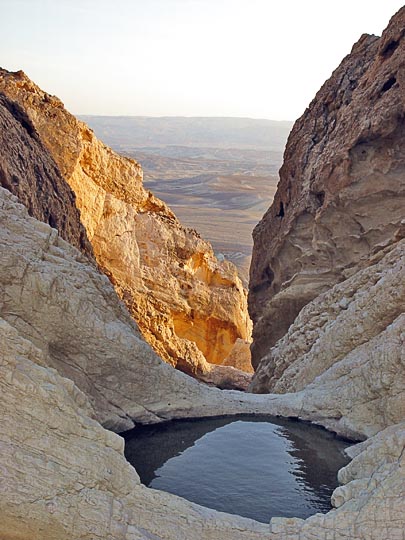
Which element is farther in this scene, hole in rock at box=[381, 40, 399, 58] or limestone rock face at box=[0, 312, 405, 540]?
hole in rock at box=[381, 40, 399, 58]

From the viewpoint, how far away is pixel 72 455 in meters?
7.87

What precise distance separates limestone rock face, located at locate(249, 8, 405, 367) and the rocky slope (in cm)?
771

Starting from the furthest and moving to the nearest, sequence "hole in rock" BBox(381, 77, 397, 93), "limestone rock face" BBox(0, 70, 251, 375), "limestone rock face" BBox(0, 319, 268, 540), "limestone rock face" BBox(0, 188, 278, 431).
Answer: "limestone rock face" BBox(0, 70, 251, 375) → "hole in rock" BBox(381, 77, 397, 93) → "limestone rock face" BBox(0, 188, 278, 431) → "limestone rock face" BBox(0, 319, 268, 540)

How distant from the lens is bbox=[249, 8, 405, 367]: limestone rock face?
1733 centimetres

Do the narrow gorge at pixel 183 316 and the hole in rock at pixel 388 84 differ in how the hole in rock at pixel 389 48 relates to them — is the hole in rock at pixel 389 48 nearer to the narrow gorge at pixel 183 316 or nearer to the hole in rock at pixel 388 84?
the narrow gorge at pixel 183 316

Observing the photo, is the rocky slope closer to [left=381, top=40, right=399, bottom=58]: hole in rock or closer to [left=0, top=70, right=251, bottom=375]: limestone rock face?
[left=0, top=70, right=251, bottom=375]: limestone rock face

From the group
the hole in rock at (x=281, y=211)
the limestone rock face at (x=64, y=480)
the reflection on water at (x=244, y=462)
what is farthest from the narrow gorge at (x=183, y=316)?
the reflection on water at (x=244, y=462)

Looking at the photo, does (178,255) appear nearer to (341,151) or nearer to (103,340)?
(341,151)

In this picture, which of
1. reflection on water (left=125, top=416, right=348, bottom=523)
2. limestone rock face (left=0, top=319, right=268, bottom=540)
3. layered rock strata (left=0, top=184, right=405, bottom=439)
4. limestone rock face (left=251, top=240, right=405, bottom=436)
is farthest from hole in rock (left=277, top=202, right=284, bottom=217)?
limestone rock face (left=0, top=319, right=268, bottom=540)

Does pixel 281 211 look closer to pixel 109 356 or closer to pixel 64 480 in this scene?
pixel 109 356

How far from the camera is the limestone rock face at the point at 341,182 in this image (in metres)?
17.3

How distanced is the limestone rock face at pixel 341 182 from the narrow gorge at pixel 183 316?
2.4 inches

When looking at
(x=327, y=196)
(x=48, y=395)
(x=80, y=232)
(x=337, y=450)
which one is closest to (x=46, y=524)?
(x=48, y=395)

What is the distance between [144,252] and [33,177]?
33.9 feet
